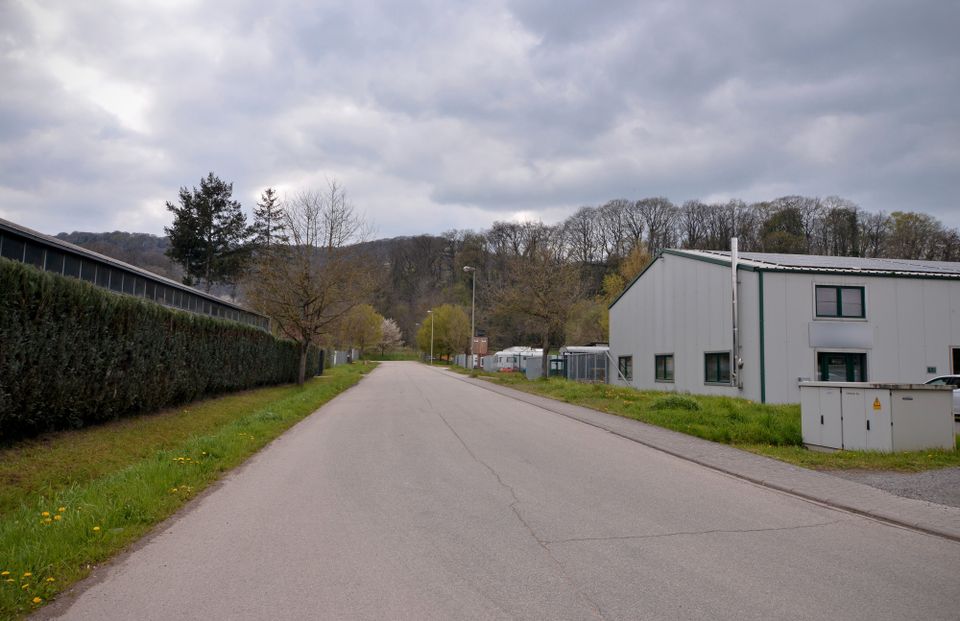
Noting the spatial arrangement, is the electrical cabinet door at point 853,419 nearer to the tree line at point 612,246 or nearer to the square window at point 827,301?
the square window at point 827,301

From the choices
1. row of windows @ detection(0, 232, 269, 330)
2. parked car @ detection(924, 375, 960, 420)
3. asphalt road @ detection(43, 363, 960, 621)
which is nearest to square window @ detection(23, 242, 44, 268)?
row of windows @ detection(0, 232, 269, 330)

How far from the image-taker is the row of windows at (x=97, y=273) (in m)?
16.4

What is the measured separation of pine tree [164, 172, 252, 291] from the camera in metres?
53.1

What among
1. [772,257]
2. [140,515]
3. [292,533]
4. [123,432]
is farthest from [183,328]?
[772,257]

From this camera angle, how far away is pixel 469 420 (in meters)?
16.2

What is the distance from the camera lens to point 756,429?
41.5 ft

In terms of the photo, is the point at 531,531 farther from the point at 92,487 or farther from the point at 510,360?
the point at 510,360

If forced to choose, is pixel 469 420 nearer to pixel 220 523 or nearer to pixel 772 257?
pixel 220 523

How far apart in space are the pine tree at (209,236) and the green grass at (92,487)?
42343mm

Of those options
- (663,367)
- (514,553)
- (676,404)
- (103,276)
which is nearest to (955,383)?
(676,404)

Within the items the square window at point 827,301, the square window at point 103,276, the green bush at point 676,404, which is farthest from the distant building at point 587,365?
the square window at point 103,276

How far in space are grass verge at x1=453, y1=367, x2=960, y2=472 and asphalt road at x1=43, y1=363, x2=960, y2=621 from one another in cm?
244

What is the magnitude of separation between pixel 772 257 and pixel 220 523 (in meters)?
26.6

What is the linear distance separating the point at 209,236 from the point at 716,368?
148 feet
